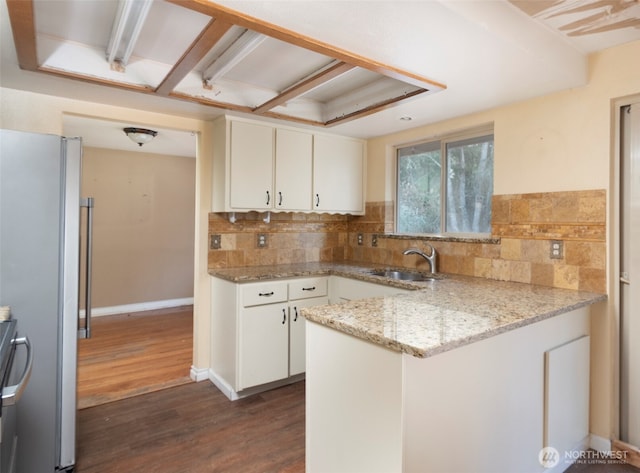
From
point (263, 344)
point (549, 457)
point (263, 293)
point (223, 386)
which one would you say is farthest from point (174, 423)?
point (549, 457)

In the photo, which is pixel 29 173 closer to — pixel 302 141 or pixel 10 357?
pixel 10 357

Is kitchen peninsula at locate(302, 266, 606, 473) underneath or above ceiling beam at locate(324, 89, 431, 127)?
underneath

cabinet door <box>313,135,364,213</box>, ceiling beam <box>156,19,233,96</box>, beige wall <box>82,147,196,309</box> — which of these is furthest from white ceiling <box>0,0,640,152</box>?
beige wall <box>82,147,196,309</box>

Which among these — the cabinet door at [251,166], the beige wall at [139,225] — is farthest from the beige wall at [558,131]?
the beige wall at [139,225]

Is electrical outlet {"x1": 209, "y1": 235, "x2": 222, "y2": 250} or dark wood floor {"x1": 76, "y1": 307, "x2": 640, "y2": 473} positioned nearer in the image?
dark wood floor {"x1": 76, "y1": 307, "x2": 640, "y2": 473}

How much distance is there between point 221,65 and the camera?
208 centimetres

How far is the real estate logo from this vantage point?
1723 millimetres

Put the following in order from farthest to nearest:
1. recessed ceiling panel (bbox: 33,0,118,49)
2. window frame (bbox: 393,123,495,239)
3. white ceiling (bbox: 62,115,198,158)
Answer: white ceiling (bbox: 62,115,198,158), window frame (bbox: 393,123,495,239), recessed ceiling panel (bbox: 33,0,118,49)

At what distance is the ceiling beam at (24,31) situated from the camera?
1.37m

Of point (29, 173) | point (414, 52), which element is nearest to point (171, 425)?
point (29, 173)

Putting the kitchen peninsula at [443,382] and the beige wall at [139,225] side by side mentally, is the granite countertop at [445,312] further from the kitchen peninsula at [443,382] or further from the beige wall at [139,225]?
the beige wall at [139,225]

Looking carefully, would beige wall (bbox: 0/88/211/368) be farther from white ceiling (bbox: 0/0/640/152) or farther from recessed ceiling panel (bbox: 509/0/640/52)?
recessed ceiling panel (bbox: 509/0/640/52)

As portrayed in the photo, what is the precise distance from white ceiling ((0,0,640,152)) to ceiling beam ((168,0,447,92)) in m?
0.02

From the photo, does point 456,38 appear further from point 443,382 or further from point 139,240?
point 139,240
